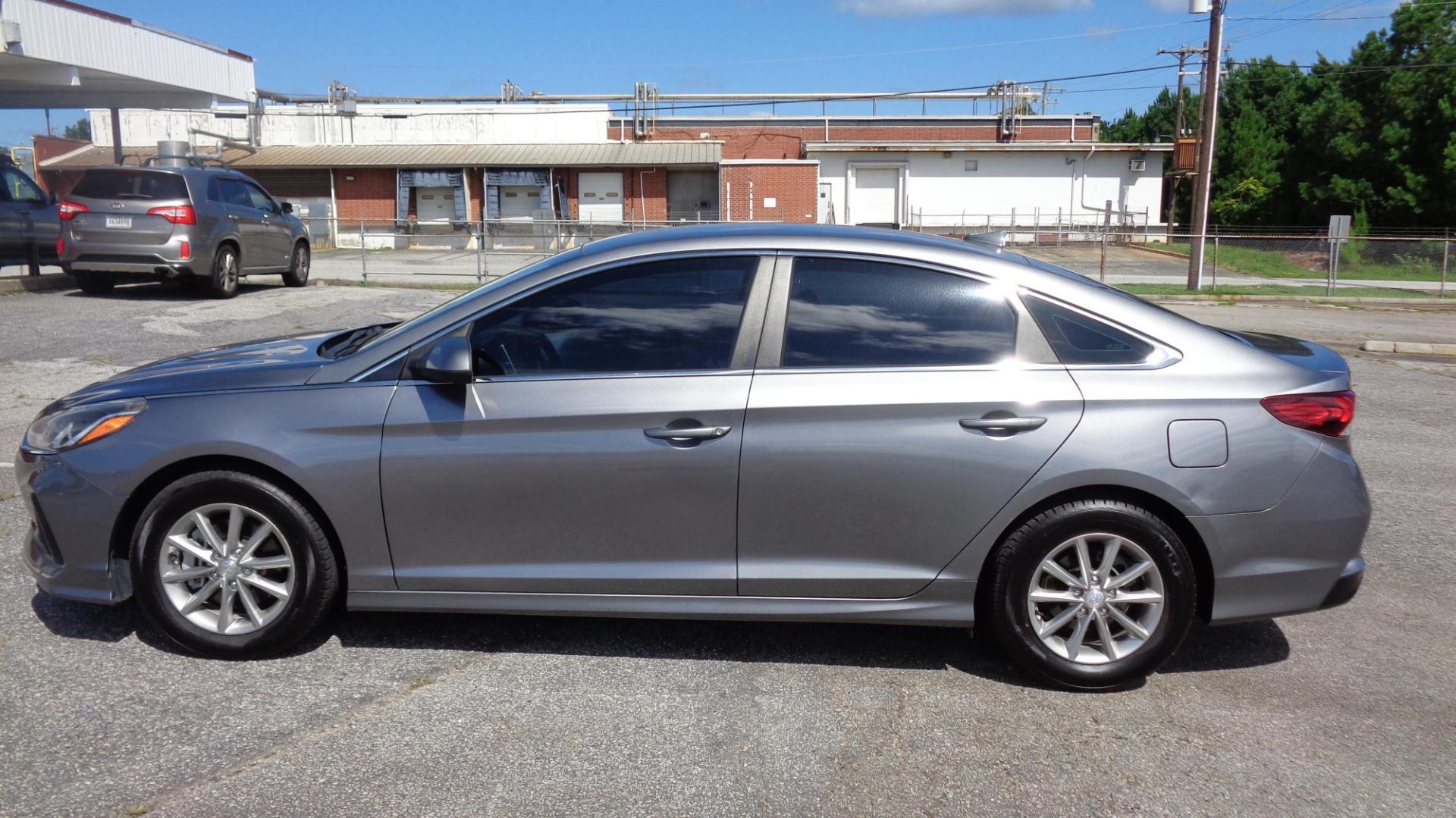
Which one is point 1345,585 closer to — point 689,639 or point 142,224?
point 689,639

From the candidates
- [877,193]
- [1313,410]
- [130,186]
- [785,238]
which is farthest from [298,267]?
[877,193]

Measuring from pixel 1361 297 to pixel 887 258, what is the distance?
23.1 m

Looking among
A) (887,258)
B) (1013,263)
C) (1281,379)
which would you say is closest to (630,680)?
(887,258)

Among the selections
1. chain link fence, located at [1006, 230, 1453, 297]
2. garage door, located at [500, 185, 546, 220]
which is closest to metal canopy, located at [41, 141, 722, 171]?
garage door, located at [500, 185, 546, 220]

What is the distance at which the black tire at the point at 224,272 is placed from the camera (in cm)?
1521

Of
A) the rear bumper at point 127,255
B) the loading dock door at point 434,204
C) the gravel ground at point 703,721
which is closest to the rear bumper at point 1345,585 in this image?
the gravel ground at point 703,721

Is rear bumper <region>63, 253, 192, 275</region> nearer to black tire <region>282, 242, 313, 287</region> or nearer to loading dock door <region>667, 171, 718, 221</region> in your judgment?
black tire <region>282, 242, 313, 287</region>

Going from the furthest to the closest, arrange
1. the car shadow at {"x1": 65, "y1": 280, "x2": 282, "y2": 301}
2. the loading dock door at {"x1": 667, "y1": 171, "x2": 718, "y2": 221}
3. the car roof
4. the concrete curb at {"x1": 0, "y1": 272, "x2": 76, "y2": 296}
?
the loading dock door at {"x1": 667, "y1": 171, "x2": 718, "y2": 221} < the concrete curb at {"x1": 0, "y1": 272, "x2": 76, "y2": 296} < the car shadow at {"x1": 65, "y1": 280, "x2": 282, "y2": 301} < the car roof

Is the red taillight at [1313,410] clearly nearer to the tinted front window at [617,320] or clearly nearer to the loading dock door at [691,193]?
the tinted front window at [617,320]

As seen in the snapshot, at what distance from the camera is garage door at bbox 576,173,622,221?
4525cm

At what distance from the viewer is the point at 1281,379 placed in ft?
13.4

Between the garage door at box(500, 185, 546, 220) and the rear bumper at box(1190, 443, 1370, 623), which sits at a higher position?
the garage door at box(500, 185, 546, 220)

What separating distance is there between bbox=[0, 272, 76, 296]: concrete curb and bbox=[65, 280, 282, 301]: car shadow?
1.23 ft

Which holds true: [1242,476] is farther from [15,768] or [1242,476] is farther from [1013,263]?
[15,768]
